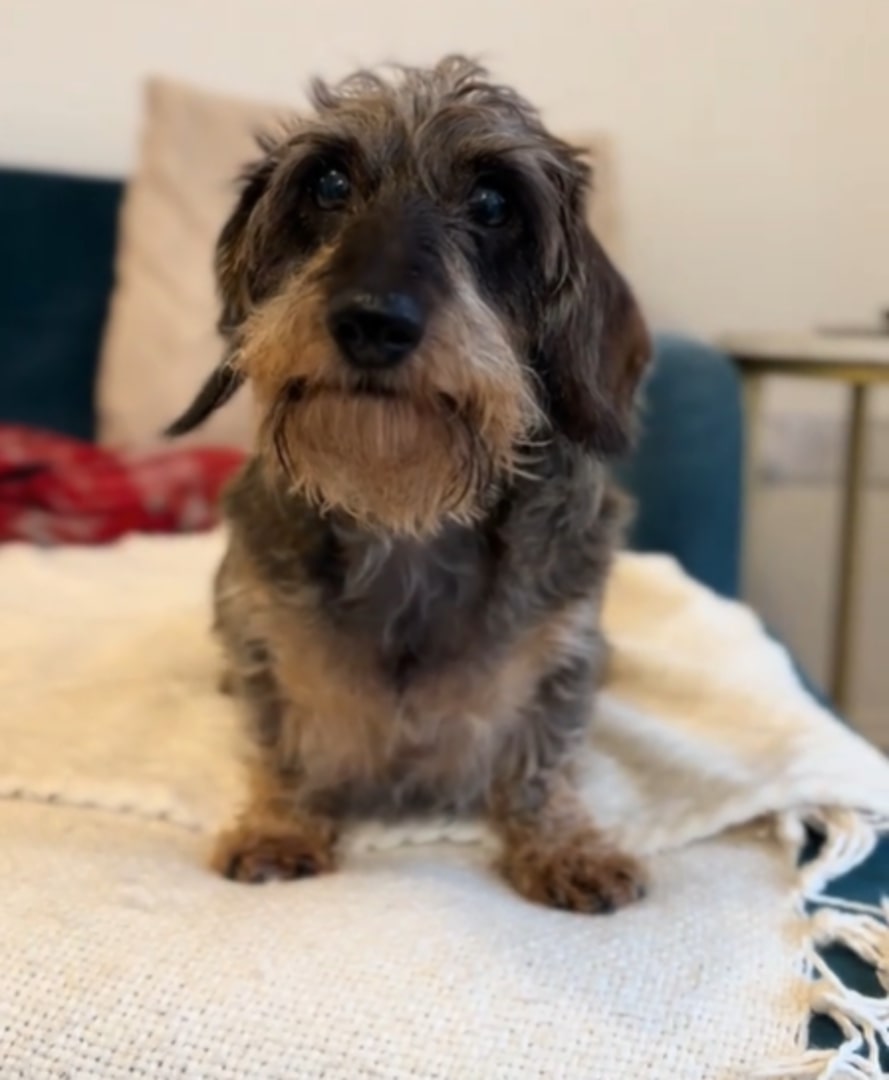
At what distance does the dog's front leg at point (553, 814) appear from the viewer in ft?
3.83

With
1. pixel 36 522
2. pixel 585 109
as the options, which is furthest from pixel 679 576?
pixel 585 109

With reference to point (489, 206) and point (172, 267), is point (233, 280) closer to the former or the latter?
point (489, 206)

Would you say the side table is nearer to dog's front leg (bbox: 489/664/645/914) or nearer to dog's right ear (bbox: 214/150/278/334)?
dog's front leg (bbox: 489/664/645/914)

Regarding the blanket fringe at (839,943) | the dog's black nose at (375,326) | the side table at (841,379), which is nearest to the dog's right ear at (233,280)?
the dog's black nose at (375,326)

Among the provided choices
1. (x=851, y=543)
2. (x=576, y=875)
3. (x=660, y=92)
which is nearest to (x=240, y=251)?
(x=576, y=875)

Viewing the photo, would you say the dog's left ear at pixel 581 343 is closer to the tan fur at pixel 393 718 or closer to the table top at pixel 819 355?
the tan fur at pixel 393 718

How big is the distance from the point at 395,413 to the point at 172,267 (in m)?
1.47

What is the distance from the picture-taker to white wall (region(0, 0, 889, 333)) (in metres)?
2.55

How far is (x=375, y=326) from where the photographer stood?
95 centimetres

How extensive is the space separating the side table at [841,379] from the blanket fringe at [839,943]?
3.16 ft

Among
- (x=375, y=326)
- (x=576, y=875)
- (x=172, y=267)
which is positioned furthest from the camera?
(x=172, y=267)

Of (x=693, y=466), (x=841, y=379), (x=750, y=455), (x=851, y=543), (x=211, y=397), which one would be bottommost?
(x=851, y=543)

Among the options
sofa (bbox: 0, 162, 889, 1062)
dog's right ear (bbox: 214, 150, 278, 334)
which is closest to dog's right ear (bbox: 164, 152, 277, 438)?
dog's right ear (bbox: 214, 150, 278, 334)

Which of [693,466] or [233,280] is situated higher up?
[233,280]
